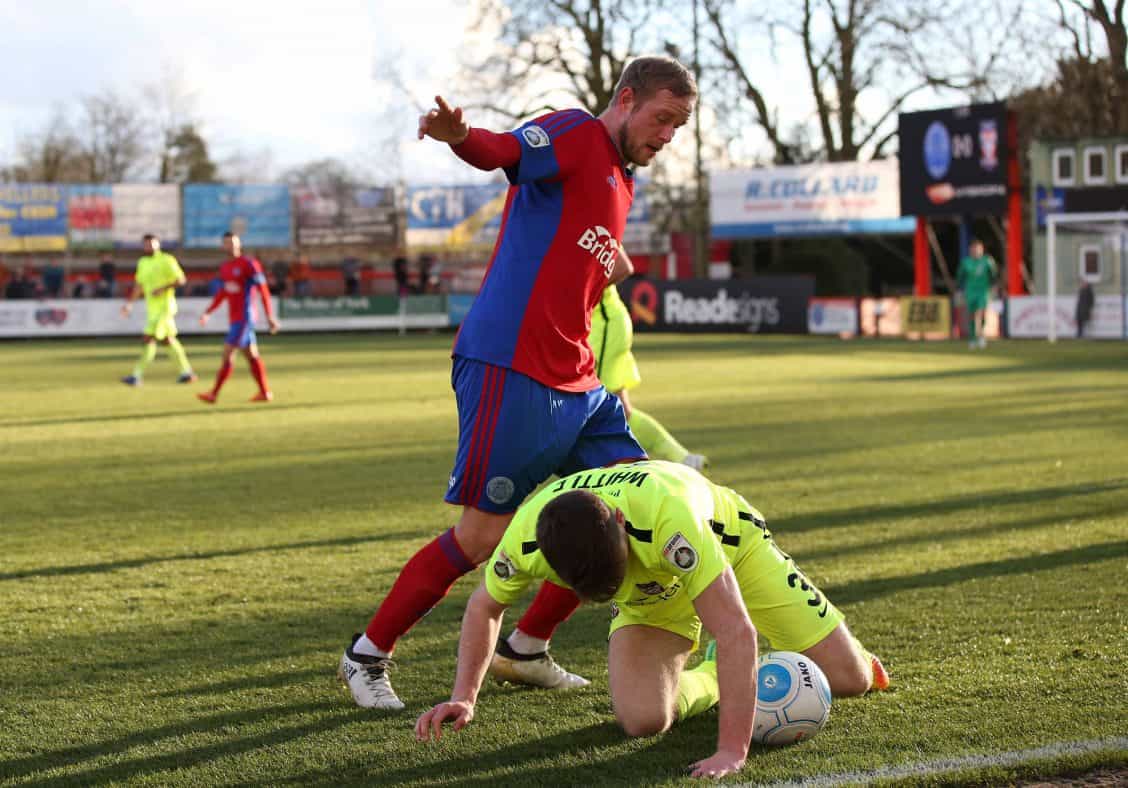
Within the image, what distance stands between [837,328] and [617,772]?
105 feet

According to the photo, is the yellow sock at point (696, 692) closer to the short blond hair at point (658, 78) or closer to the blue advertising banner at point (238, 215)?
the short blond hair at point (658, 78)

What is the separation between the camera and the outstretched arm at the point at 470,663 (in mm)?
4074

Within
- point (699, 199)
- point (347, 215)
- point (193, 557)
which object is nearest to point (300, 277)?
point (347, 215)

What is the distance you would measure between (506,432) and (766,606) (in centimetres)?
98

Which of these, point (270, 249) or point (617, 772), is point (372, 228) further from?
point (617, 772)

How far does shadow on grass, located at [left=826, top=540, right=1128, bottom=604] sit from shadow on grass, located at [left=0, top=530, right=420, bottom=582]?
265 cm

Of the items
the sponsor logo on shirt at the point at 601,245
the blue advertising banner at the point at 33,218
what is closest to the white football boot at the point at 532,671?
the sponsor logo on shirt at the point at 601,245

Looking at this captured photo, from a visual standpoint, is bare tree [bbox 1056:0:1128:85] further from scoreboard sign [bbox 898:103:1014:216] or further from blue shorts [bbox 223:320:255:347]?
blue shorts [bbox 223:320:255:347]

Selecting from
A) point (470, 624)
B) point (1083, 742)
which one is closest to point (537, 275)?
point (470, 624)

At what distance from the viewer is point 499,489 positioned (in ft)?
14.9

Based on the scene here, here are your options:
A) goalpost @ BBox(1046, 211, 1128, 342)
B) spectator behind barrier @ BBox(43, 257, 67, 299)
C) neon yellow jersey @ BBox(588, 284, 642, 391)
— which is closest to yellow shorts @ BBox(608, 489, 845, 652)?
neon yellow jersey @ BBox(588, 284, 642, 391)

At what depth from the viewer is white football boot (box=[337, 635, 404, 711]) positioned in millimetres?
4602

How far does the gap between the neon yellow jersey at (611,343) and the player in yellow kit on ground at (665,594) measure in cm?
488

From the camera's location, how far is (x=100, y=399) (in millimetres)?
17891
